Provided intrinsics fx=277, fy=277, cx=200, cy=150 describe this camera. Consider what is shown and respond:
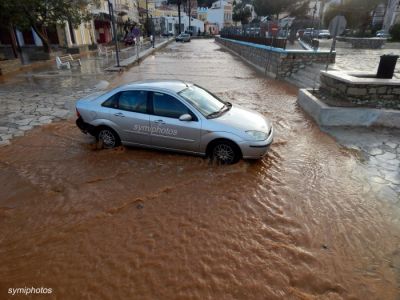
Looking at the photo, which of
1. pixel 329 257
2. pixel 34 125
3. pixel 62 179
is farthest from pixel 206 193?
pixel 34 125

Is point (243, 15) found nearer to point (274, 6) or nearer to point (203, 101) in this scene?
point (274, 6)

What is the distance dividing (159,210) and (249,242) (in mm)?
1473

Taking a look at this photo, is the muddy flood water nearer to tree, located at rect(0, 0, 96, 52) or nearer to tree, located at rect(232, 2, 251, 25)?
tree, located at rect(0, 0, 96, 52)

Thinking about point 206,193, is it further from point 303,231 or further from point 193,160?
point 303,231

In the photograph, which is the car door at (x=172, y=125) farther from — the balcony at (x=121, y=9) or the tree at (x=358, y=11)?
the balcony at (x=121, y=9)

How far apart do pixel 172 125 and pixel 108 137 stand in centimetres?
169

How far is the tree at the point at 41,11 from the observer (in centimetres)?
1691

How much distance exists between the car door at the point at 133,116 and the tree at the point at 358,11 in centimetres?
3963

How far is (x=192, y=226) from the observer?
398 cm

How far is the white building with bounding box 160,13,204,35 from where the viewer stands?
79.2m

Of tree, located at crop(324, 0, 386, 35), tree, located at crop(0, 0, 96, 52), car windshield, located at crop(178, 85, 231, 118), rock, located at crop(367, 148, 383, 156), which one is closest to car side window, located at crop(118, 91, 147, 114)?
car windshield, located at crop(178, 85, 231, 118)

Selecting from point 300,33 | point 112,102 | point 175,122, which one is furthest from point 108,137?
point 300,33

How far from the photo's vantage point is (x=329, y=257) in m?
3.48

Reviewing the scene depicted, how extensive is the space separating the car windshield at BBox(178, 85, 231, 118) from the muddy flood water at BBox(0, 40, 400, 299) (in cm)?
101
